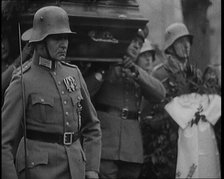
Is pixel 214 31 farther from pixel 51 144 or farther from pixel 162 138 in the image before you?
pixel 51 144

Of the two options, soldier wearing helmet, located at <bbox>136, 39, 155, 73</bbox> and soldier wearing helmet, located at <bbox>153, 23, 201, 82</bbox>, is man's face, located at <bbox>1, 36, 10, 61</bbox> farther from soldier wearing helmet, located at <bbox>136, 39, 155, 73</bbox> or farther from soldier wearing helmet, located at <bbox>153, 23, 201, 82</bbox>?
soldier wearing helmet, located at <bbox>136, 39, 155, 73</bbox>

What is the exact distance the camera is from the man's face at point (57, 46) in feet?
15.6

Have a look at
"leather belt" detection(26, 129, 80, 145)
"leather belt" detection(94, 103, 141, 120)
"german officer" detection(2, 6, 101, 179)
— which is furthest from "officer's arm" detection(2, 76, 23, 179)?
"leather belt" detection(94, 103, 141, 120)

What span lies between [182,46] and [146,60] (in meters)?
0.89

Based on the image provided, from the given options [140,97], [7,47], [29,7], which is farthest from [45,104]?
[140,97]

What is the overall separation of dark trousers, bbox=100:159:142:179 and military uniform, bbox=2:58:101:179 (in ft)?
5.12

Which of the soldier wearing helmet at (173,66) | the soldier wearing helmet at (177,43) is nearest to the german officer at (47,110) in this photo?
the soldier wearing helmet at (173,66)

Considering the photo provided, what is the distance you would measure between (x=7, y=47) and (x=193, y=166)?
2225 millimetres

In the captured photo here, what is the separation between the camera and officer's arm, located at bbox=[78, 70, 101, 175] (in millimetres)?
5129

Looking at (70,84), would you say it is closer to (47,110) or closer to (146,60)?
(47,110)

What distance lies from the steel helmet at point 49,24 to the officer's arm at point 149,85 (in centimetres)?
194

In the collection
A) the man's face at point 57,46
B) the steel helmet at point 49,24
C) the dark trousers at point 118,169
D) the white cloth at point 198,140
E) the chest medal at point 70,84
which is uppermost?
the steel helmet at point 49,24

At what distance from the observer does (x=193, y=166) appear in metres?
6.93

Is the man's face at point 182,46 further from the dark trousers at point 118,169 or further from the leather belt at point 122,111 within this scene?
the dark trousers at point 118,169
